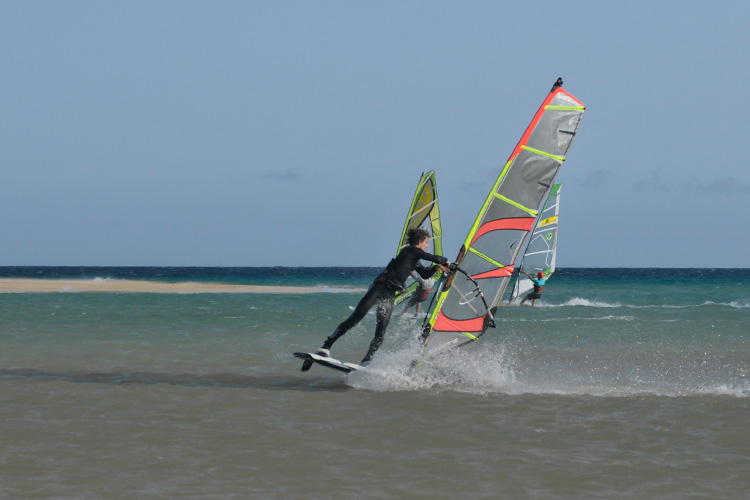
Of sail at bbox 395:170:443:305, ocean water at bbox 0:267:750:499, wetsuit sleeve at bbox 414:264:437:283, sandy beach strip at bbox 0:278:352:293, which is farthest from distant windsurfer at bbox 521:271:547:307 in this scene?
wetsuit sleeve at bbox 414:264:437:283

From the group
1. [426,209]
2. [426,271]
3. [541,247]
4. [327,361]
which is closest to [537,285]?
[541,247]

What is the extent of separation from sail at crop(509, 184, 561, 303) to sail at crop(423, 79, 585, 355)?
16.6 m

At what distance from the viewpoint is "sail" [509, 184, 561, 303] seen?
81.9ft

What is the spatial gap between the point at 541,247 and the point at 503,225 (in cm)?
1783

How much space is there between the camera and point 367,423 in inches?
230

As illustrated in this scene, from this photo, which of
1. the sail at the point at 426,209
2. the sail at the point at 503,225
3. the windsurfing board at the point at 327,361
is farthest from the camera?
the sail at the point at 426,209

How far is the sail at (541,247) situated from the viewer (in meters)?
25.0

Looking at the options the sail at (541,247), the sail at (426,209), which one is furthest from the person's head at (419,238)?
the sail at (541,247)

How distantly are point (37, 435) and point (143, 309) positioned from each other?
15887 millimetres

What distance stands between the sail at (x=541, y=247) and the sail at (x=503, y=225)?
16614mm

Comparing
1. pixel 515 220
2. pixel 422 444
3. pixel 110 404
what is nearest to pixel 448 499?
pixel 422 444

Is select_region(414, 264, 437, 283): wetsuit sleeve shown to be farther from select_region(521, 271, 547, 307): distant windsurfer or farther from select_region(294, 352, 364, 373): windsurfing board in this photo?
select_region(521, 271, 547, 307): distant windsurfer

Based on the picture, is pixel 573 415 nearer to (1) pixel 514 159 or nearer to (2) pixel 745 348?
(1) pixel 514 159

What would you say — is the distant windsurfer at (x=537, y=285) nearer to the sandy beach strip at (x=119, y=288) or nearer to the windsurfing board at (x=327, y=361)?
the sandy beach strip at (x=119, y=288)
